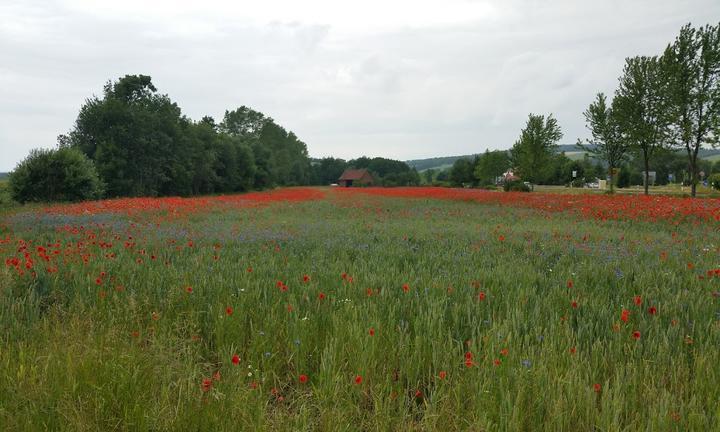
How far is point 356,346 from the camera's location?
10.1ft

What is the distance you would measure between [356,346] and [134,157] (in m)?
42.1

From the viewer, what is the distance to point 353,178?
4350 inches

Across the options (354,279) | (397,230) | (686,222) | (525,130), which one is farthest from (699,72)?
(354,279)

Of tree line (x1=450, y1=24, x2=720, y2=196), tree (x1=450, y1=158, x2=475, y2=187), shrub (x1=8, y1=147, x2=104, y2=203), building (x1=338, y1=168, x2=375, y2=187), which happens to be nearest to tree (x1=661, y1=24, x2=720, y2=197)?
tree line (x1=450, y1=24, x2=720, y2=196)

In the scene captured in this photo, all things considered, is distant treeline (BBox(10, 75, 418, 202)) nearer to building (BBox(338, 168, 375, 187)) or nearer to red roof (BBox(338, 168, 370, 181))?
building (BBox(338, 168, 375, 187))

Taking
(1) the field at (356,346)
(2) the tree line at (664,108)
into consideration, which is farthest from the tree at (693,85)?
(1) the field at (356,346)

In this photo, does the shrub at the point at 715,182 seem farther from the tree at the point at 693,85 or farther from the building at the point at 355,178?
the building at the point at 355,178

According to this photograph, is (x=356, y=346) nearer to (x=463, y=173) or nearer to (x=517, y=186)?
(x=517, y=186)

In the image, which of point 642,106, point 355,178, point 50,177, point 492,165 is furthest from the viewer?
point 355,178

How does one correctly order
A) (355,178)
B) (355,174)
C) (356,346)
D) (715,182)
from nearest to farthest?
(356,346), (715,182), (355,178), (355,174)

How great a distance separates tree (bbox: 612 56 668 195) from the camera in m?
33.8

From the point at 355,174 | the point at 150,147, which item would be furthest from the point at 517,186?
the point at 355,174

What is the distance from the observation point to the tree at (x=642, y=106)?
3375 centimetres

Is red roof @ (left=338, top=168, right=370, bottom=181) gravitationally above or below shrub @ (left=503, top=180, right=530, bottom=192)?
above
